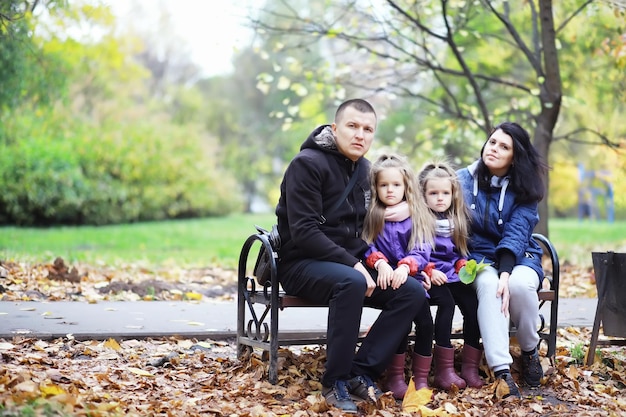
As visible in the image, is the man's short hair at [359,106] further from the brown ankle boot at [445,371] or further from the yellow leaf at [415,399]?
the yellow leaf at [415,399]

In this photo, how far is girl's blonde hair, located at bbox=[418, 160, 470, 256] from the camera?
4.91 meters

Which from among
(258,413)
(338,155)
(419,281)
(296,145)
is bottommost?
(258,413)

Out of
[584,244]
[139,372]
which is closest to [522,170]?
[139,372]

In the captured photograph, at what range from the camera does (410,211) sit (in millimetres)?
4750

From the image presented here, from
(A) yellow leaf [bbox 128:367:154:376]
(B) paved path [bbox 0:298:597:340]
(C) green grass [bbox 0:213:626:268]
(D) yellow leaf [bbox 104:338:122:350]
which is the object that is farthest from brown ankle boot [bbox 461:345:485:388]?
(C) green grass [bbox 0:213:626:268]

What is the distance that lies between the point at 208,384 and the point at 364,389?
0.91 metres

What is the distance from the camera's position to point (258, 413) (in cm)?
404

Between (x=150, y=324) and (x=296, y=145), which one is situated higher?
(x=296, y=145)

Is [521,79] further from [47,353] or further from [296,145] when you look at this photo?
[296,145]

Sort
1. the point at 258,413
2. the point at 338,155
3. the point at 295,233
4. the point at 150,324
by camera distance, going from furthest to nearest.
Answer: the point at 150,324, the point at 338,155, the point at 295,233, the point at 258,413

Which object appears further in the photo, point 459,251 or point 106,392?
point 459,251

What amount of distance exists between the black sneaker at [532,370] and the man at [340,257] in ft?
2.89

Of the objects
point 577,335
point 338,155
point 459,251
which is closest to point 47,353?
point 338,155

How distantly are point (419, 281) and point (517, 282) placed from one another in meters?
0.61
